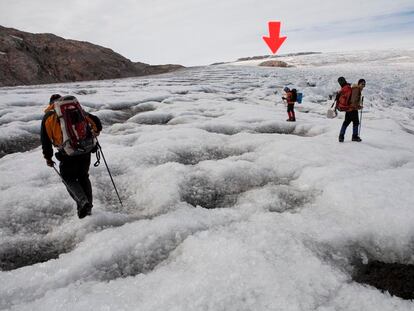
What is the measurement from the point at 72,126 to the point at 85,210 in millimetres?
1502

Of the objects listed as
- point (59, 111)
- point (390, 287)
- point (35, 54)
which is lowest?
point (390, 287)

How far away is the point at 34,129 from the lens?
1232 cm

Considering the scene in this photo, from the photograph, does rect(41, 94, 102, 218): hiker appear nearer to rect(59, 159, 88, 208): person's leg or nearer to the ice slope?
rect(59, 159, 88, 208): person's leg

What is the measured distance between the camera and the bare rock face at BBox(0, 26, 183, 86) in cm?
4975

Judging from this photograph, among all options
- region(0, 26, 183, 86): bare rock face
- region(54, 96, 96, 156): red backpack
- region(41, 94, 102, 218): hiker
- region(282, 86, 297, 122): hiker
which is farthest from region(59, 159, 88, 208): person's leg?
region(0, 26, 183, 86): bare rock face

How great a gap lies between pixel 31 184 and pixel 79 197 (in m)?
2.27

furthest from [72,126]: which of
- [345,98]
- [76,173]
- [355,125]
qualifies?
A: [355,125]

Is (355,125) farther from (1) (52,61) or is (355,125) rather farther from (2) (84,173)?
(1) (52,61)

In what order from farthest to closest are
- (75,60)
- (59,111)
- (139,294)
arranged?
(75,60) < (59,111) < (139,294)

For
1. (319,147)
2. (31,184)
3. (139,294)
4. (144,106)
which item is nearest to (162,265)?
(139,294)

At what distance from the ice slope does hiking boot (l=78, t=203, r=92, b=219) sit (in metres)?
0.14

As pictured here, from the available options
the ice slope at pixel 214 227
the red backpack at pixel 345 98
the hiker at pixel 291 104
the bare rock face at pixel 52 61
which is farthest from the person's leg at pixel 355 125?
the bare rock face at pixel 52 61

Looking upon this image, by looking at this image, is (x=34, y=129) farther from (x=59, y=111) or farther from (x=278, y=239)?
(x=278, y=239)

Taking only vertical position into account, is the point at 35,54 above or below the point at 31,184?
above
